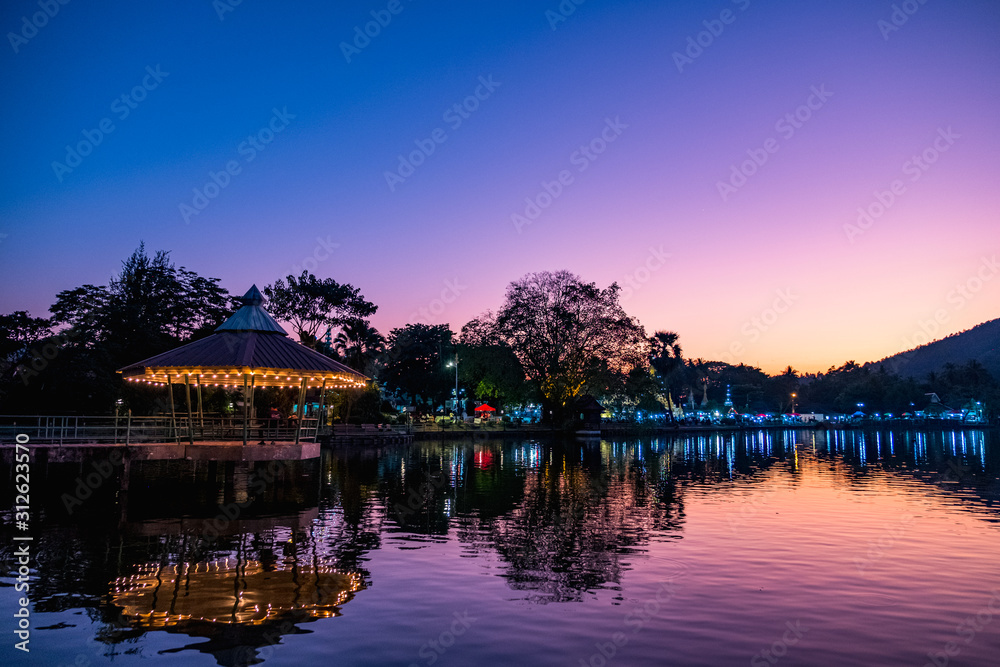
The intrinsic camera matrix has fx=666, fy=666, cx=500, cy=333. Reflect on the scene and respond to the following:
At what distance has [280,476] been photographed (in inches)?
1346

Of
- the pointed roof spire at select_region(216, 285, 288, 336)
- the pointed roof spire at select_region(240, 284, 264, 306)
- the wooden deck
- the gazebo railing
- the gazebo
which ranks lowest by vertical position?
the wooden deck

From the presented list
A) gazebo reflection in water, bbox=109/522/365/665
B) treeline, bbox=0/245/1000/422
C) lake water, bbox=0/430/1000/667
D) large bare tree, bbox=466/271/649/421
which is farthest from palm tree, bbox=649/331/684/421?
gazebo reflection in water, bbox=109/522/365/665

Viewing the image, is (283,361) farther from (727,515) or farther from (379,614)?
(727,515)

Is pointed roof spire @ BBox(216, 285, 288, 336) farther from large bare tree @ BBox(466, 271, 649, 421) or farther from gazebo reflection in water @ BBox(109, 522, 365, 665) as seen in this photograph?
large bare tree @ BBox(466, 271, 649, 421)

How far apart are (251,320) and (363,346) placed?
5730 centimetres

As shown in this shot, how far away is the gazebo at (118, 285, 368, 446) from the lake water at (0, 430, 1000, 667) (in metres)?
5.07

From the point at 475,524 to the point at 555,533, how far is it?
3.19 m

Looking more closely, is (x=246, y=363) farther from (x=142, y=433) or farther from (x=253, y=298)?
(x=142, y=433)

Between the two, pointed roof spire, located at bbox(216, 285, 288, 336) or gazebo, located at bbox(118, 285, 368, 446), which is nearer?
gazebo, located at bbox(118, 285, 368, 446)

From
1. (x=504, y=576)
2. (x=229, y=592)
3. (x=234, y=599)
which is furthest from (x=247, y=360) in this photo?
(x=504, y=576)

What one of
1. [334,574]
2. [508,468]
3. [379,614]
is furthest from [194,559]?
[508,468]

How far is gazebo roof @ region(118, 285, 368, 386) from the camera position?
2606 centimetres

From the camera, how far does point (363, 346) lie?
86125mm

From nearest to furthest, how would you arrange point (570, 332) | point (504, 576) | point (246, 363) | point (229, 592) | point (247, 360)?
point (229, 592)
point (504, 576)
point (246, 363)
point (247, 360)
point (570, 332)
